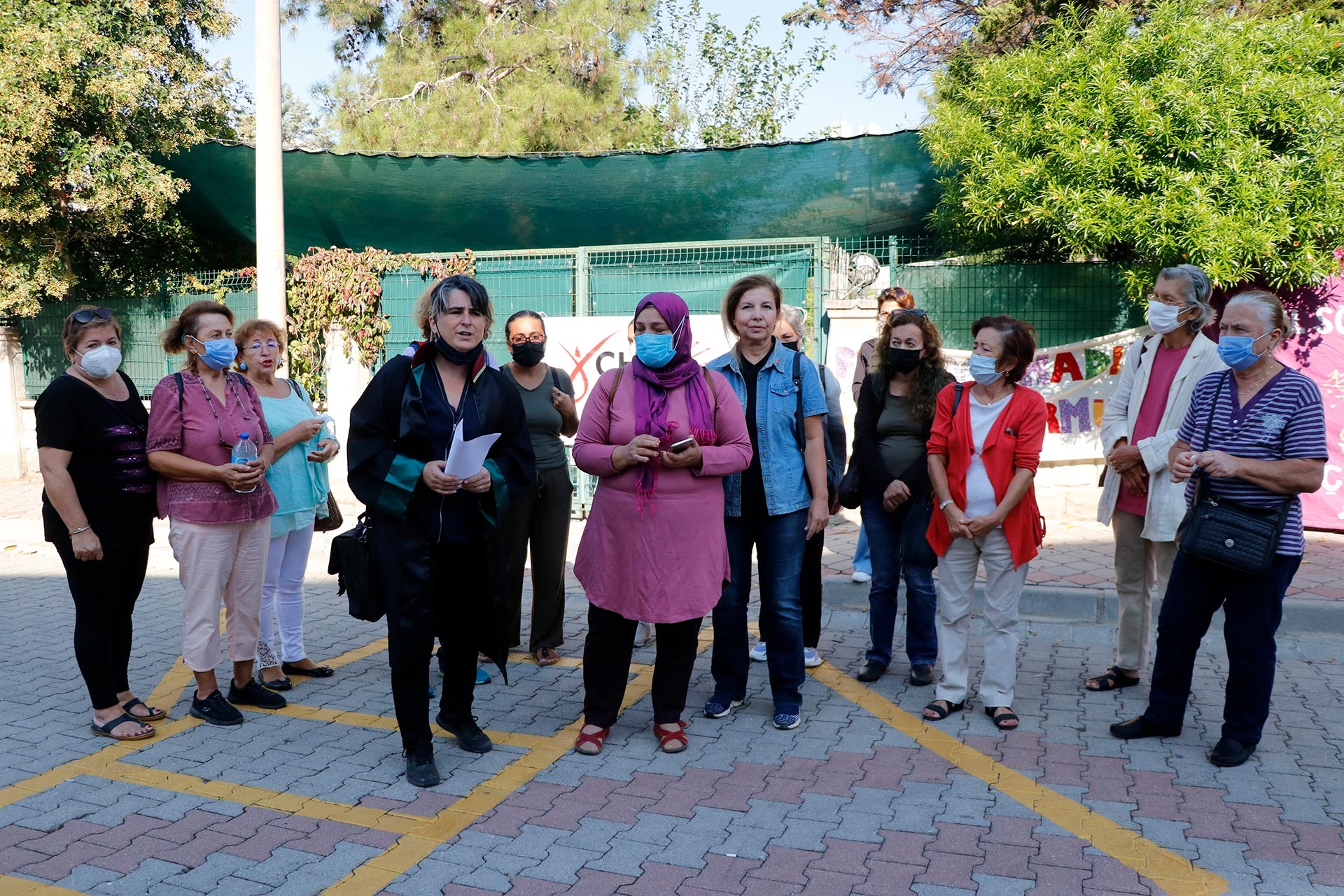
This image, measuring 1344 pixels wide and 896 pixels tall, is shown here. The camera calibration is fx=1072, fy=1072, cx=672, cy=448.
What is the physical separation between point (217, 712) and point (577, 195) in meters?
7.36

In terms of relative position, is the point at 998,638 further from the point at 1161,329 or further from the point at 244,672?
the point at 244,672

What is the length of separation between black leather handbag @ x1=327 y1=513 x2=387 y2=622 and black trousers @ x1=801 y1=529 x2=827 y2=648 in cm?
211

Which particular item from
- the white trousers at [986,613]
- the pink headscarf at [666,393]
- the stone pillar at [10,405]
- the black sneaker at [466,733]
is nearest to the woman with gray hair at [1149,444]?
the white trousers at [986,613]

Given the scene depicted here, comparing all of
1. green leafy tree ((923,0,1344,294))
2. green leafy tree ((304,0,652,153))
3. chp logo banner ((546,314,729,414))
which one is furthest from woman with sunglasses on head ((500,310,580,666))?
green leafy tree ((304,0,652,153))

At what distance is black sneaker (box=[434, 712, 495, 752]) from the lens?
14.8 ft

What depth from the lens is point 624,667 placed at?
4582mm

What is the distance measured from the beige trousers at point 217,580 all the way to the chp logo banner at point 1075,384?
20.6ft

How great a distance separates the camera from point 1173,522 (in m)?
4.95

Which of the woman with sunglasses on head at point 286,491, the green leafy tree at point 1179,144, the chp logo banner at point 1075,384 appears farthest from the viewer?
the chp logo banner at point 1075,384

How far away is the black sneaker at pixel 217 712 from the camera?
4.82 m

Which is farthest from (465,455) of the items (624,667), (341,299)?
(341,299)

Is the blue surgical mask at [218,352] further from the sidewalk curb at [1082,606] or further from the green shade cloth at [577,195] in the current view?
the green shade cloth at [577,195]

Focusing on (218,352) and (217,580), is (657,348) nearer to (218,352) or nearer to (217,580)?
(218,352)

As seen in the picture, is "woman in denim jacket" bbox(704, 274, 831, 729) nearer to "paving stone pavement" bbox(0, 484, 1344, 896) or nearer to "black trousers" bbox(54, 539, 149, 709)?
"paving stone pavement" bbox(0, 484, 1344, 896)
